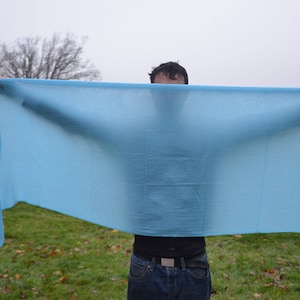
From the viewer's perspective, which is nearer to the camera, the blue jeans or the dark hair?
the blue jeans

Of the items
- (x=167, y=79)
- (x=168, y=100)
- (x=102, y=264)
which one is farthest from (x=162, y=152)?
(x=102, y=264)

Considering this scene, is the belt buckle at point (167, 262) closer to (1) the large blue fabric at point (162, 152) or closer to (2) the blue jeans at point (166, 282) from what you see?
(2) the blue jeans at point (166, 282)

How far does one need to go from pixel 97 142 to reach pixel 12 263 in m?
3.60

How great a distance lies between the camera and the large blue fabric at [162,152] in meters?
2.47

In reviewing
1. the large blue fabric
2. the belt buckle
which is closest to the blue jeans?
the belt buckle

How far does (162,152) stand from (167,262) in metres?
0.67

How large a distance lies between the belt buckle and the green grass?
2.42 m

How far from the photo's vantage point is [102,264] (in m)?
5.39

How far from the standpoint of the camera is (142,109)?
97.1 inches

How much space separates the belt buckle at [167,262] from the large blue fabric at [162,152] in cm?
19

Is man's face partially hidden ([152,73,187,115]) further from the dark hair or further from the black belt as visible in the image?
the black belt

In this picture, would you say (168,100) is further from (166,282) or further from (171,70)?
(166,282)

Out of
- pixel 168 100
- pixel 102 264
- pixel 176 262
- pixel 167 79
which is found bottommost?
pixel 102 264

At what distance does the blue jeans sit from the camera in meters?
2.28
